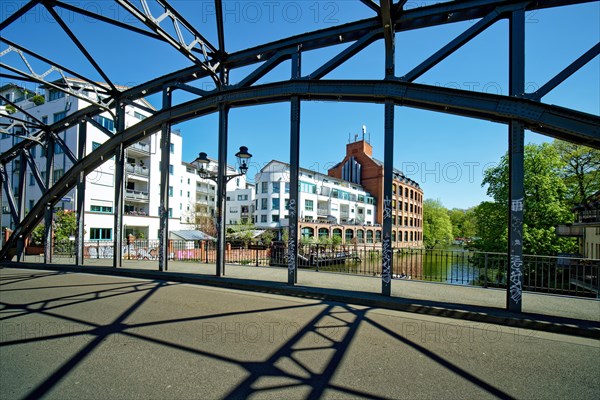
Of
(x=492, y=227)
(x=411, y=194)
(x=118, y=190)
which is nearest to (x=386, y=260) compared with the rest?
(x=118, y=190)

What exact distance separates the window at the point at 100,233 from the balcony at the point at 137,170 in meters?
7.40

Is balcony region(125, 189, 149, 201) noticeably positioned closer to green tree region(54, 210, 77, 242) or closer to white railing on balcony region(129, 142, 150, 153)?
white railing on balcony region(129, 142, 150, 153)

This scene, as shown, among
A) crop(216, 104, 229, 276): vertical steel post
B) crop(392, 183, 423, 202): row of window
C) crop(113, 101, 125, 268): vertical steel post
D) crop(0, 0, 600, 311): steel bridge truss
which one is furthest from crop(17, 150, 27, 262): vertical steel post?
crop(392, 183, 423, 202): row of window

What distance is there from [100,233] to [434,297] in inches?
1312

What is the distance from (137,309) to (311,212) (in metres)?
45.0

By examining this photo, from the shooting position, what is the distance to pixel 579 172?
26.9 m

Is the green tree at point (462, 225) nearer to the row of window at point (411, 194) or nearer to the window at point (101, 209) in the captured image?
the row of window at point (411, 194)

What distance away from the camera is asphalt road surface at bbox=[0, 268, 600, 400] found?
3328mm

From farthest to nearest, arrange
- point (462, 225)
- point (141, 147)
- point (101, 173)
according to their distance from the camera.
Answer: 1. point (462, 225)
2. point (141, 147)
3. point (101, 173)

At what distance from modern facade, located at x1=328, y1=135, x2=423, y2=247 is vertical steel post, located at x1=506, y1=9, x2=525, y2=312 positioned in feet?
183

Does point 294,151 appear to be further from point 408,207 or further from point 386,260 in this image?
point 408,207

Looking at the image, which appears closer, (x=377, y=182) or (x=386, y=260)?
(x=386, y=260)

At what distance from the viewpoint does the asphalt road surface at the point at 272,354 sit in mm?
3328

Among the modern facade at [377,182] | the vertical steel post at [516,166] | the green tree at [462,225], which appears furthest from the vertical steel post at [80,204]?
the green tree at [462,225]
